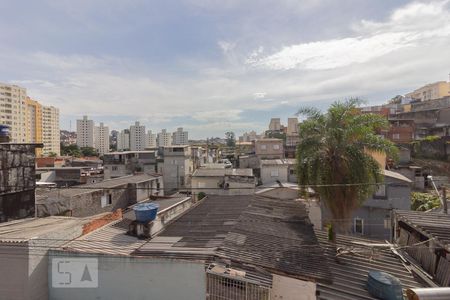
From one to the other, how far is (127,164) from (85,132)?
96190 millimetres

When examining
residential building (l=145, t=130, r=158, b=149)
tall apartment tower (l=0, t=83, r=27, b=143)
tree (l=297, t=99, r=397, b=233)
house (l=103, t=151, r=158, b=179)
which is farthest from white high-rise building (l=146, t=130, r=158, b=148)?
tree (l=297, t=99, r=397, b=233)

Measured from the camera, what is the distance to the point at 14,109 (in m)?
87.9

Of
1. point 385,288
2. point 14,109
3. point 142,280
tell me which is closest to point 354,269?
point 385,288

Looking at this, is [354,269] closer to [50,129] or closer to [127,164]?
[127,164]

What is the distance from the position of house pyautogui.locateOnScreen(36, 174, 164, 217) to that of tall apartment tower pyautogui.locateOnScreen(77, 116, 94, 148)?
115 metres

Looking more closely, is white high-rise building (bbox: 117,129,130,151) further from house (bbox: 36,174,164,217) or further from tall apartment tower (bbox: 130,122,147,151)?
house (bbox: 36,174,164,217)

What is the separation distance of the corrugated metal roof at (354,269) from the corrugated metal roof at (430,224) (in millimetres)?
1399

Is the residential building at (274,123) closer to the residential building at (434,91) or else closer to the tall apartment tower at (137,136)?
the residential building at (434,91)

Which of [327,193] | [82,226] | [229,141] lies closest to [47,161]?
[82,226]

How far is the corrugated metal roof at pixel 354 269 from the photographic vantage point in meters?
8.17

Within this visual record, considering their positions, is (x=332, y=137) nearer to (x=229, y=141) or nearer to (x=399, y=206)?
(x=399, y=206)

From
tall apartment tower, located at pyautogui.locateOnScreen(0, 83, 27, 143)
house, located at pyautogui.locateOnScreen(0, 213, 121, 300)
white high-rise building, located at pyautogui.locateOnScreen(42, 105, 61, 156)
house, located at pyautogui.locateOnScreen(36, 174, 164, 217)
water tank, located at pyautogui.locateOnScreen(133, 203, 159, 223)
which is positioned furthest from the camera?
white high-rise building, located at pyautogui.locateOnScreen(42, 105, 61, 156)

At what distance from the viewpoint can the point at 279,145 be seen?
168 feet

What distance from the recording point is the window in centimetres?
2094
